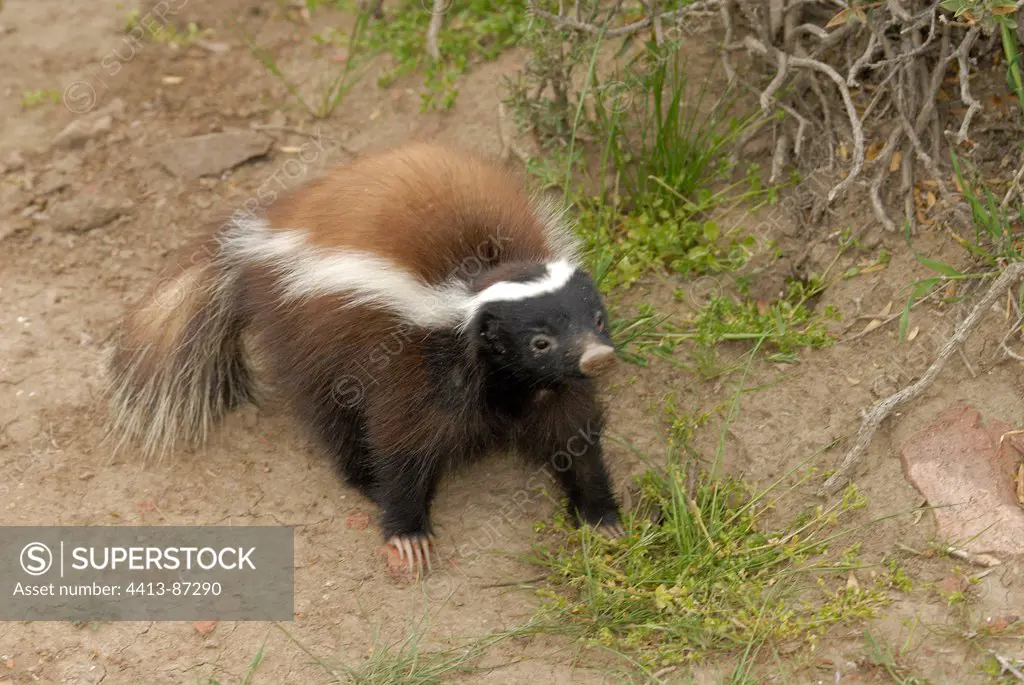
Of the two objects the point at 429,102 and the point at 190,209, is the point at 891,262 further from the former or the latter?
the point at 190,209

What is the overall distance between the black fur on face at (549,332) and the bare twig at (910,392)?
1277 millimetres

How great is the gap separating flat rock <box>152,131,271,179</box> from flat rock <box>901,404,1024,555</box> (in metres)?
4.43

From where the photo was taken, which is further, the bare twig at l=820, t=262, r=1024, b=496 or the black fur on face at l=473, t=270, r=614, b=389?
the bare twig at l=820, t=262, r=1024, b=496

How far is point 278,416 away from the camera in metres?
5.89

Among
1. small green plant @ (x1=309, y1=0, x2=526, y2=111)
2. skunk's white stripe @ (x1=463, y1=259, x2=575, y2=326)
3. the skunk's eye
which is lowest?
small green plant @ (x1=309, y1=0, x2=526, y2=111)

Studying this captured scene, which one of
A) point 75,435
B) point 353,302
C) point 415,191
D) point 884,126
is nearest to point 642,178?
point 884,126

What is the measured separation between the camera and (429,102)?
705 cm

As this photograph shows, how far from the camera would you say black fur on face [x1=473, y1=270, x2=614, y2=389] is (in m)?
4.37

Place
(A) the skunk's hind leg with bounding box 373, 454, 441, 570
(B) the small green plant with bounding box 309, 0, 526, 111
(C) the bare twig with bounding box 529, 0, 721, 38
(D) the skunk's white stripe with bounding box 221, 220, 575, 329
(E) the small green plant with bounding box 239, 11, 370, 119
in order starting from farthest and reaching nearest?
(E) the small green plant with bounding box 239, 11, 370, 119 < (B) the small green plant with bounding box 309, 0, 526, 111 < (C) the bare twig with bounding box 529, 0, 721, 38 < (A) the skunk's hind leg with bounding box 373, 454, 441, 570 < (D) the skunk's white stripe with bounding box 221, 220, 575, 329

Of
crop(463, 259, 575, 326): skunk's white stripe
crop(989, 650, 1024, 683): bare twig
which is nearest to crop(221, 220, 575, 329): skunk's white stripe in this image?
crop(463, 259, 575, 326): skunk's white stripe

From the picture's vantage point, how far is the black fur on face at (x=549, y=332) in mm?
4367

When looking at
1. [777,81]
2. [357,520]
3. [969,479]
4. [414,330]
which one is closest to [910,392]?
[969,479]

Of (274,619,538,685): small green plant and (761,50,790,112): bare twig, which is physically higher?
(761,50,790,112): bare twig

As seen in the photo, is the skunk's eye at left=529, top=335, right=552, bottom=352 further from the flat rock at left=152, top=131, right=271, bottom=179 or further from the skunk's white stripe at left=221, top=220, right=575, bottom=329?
the flat rock at left=152, top=131, right=271, bottom=179
